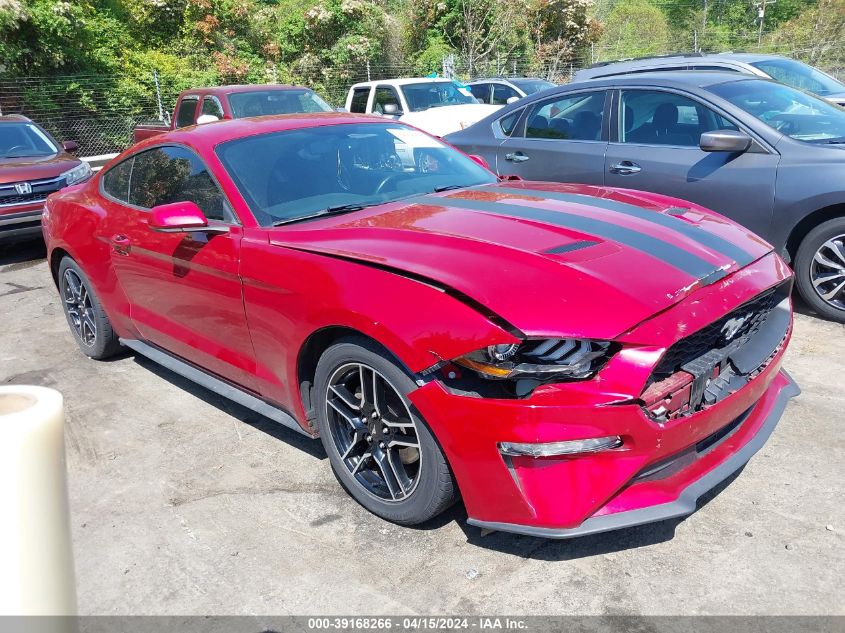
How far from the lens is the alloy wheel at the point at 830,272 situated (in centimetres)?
477

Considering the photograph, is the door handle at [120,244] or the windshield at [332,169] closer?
the windshield at [332,169]

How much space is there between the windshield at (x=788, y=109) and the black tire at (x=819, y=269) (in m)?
0.77

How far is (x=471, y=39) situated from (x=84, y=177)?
835 inches

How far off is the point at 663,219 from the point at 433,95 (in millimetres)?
10451

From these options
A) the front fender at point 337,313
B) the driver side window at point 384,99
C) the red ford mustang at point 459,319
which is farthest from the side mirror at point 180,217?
the driver side window at point 384,99

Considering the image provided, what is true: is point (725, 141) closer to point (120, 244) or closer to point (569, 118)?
point (569, 118)

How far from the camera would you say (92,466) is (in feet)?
12.2

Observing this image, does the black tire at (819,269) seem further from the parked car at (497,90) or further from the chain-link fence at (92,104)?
the chain-link fence at (92,104)

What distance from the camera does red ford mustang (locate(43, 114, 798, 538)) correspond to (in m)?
2.40

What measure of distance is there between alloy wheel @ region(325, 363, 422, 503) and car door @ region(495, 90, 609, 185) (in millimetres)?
3661

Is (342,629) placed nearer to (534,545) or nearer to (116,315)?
(534,545)

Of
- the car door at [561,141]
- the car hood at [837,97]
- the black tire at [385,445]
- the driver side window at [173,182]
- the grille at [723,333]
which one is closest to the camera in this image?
the grille at [723,333]

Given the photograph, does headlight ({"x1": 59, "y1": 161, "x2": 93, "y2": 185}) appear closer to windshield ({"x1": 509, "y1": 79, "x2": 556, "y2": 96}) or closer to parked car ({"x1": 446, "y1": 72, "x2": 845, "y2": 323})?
parked car ({"x1": 446, "y1": 72, "x2": 845, "y2": 323})

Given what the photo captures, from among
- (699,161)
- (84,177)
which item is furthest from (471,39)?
(699,161)
